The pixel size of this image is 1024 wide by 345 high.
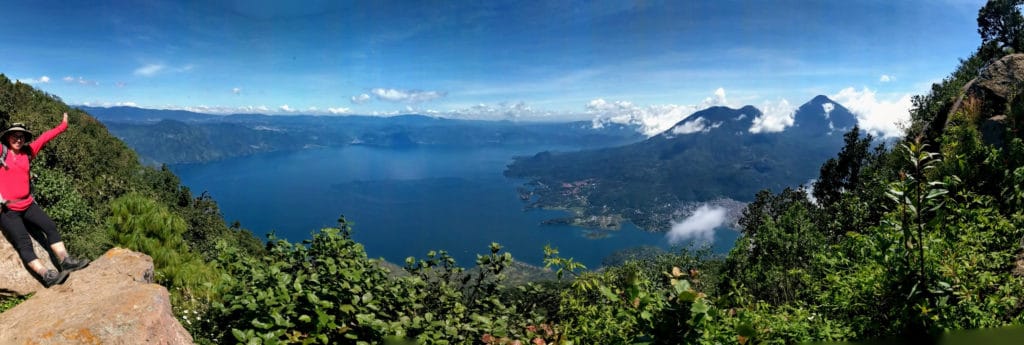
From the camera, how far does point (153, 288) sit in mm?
6625

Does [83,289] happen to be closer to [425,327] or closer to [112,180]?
[425,327]

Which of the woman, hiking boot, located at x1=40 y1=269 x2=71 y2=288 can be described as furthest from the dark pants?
hiking boot, located at x1=40 y1=269 x2=71 y2=288

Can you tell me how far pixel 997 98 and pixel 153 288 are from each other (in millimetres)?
26819

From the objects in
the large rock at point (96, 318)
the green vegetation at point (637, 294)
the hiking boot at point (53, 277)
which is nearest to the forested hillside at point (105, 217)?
the large rock at point (96, 318)

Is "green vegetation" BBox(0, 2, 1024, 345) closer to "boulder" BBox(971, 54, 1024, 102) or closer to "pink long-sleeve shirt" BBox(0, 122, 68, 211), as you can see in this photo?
"pink long-sleeve shirt" BBox(0, 122, 68, 211)

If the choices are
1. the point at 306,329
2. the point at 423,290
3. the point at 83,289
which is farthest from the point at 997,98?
the point at 83,289

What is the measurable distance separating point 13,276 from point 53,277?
4.26 ft

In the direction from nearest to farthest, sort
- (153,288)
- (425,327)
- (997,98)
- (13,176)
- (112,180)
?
(425,327), (153,288), (13,176), (997,98), (112,180)

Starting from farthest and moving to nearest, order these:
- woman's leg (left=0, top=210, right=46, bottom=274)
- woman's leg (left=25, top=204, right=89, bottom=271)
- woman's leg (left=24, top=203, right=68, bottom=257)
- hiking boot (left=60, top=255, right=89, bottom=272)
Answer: woman's leg (left=24, top=203, right=68, bottom=257), woman's leg (left=25, top=204, right=89, bottom=271), hiking boot (left=60, top=255, right=89, bottom=272), woman's leg (left=0, top=210, right=46, bottom=274)

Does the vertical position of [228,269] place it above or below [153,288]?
above

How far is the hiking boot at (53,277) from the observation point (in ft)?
26.7

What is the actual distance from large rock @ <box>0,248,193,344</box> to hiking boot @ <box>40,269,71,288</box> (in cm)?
95

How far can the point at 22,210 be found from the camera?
27.8ft

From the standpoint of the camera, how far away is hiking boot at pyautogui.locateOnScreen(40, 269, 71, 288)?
8148mm
